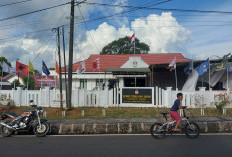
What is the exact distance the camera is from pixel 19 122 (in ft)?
24.1

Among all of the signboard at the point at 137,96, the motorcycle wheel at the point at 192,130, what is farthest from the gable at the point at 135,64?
the motorcycle wheel at the point at 192,130

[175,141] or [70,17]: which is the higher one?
[70,17]

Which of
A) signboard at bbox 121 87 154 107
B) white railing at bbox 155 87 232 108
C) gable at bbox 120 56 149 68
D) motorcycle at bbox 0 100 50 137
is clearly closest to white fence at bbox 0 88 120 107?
signboard at bbox 121 87 154 107

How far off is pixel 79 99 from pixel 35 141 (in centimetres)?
742

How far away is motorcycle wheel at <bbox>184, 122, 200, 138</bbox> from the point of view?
6625 mm

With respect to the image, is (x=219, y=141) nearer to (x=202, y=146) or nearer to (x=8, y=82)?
(x=202, y=146)

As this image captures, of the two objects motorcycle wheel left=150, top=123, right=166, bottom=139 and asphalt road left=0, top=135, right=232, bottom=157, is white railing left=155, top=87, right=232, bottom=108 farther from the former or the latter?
motorcycle wheel left=150, top=123, right=166, bottom=139

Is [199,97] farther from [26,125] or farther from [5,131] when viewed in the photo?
[5,131]

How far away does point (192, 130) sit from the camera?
6637 mm

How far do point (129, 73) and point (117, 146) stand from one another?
12.6 m

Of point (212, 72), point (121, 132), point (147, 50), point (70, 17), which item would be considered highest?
point (147, 50)

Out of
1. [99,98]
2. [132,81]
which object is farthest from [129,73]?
[99,98]

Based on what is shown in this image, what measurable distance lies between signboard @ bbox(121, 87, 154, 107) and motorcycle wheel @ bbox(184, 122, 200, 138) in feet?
21.7

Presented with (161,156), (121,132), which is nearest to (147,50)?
(121,132)
